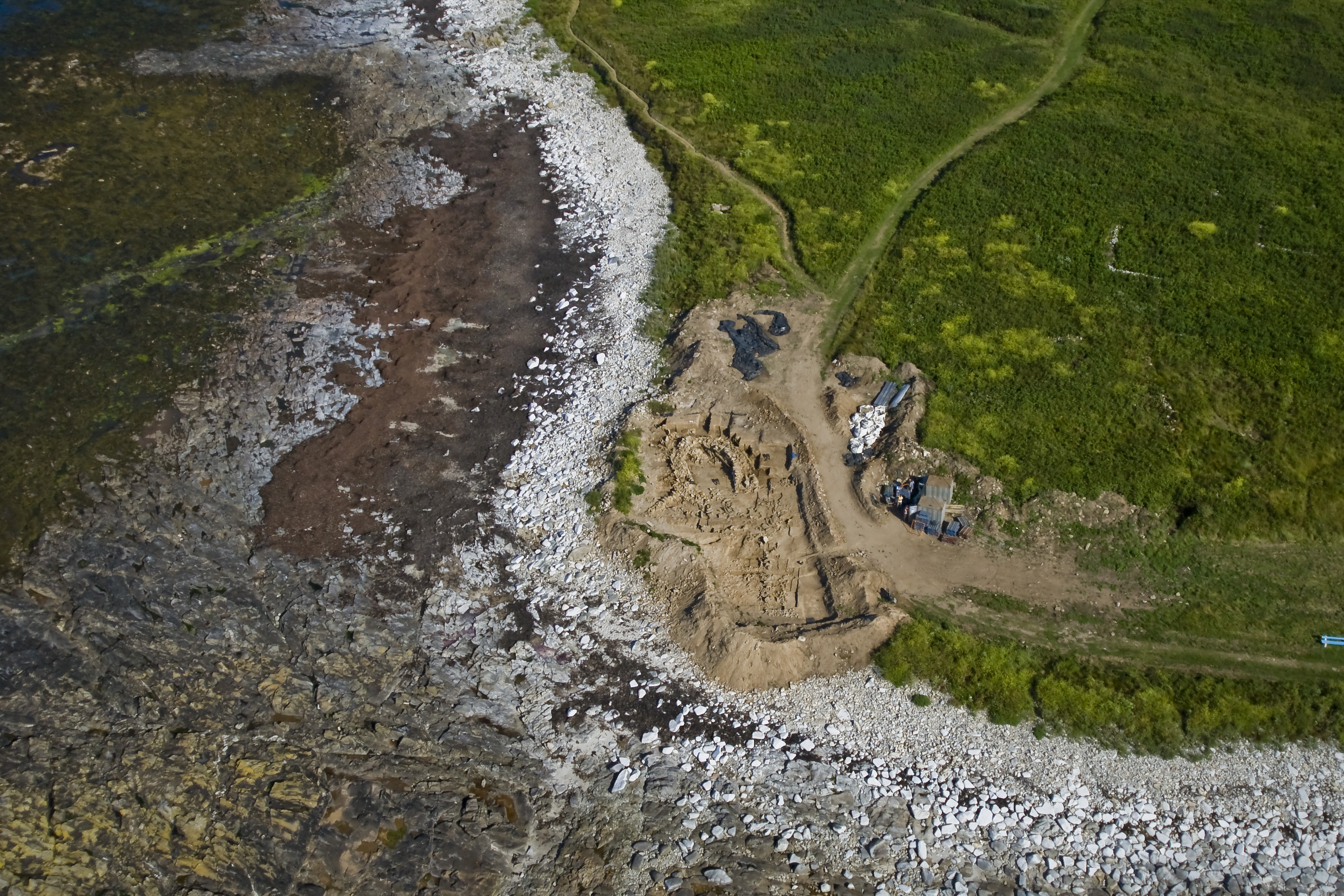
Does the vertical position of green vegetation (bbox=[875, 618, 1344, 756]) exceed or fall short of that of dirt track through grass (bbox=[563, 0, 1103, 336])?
it falls short

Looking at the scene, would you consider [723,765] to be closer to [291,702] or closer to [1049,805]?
[1049,805]

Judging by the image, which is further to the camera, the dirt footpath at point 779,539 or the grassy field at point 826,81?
the grassy field at point 826,81

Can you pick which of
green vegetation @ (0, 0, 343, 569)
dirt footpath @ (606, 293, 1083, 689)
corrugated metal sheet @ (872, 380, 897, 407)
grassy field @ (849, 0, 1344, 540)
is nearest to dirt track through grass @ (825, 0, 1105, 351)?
grassy field @ (849, 0, 1344, 540)

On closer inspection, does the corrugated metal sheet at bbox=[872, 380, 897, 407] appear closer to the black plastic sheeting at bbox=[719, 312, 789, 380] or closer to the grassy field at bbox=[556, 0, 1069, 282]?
the black plastic sheeting at bbox=[719, 312, 789, 380]

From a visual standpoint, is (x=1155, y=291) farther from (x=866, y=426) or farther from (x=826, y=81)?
(x=826, y=81)

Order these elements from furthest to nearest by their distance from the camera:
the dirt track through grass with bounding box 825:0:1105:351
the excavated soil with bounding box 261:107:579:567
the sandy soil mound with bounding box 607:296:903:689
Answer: the dirt track through grass with bounding box 825:0:1105:351 < the excavated soil with bounding box 261:107:579:567 < the sandy soil mound with bounding box 607:296:903:689

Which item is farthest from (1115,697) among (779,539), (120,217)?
(120,217)

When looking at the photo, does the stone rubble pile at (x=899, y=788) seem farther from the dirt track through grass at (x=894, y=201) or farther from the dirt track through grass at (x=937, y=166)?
the dirt track through grass at (x=937, y=166)

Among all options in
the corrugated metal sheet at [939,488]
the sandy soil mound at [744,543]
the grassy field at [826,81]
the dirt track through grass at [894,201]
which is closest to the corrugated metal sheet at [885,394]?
the dirt track through grass at [894,201]
